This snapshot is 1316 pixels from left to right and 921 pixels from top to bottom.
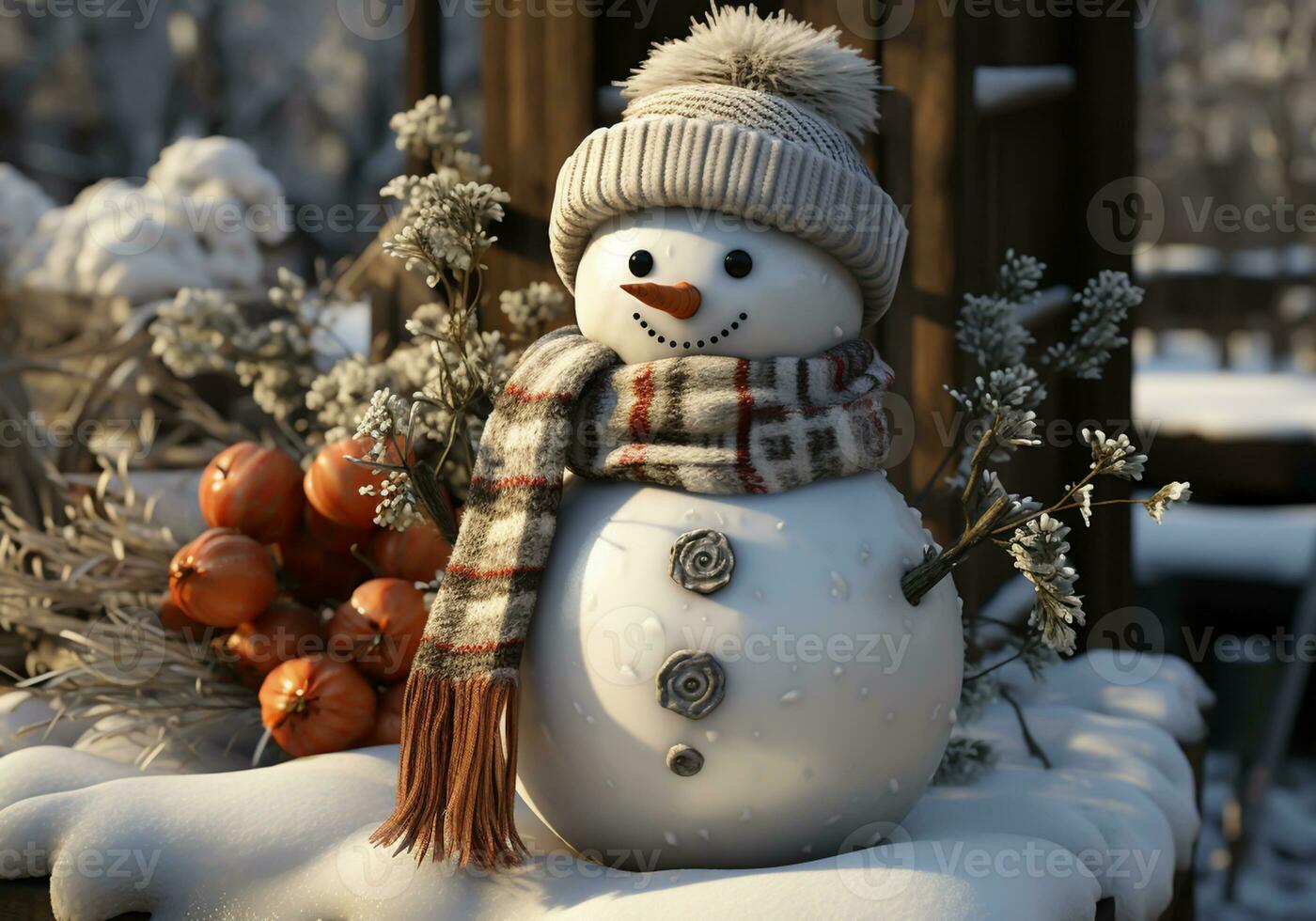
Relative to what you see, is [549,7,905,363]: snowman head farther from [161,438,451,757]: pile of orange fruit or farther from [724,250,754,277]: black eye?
[161,438,451,757]: pile of orange fruit

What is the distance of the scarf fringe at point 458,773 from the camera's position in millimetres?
1197

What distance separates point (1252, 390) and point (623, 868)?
19.7ft

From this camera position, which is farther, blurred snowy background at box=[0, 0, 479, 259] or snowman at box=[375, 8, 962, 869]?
blurred snowy background at box=[0, 0, 479, 259]

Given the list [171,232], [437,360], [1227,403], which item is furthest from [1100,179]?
[1227,403]

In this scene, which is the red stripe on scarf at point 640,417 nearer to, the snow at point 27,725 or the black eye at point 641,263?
the black eye at point 641,263

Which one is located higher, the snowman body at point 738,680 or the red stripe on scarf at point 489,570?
the red stripe on scarf at point 489,570

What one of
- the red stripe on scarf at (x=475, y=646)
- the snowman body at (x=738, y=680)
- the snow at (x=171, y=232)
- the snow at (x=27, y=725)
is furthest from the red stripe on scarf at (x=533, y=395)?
the snow at (x=171, y=232)

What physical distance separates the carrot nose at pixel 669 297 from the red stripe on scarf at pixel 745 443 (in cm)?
9

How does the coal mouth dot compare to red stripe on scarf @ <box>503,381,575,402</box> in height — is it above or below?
above

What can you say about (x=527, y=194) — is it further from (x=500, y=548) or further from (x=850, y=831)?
(x=850, y=831)

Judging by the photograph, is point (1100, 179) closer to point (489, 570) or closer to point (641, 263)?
point (641, 263)

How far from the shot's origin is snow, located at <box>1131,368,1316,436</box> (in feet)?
15.0

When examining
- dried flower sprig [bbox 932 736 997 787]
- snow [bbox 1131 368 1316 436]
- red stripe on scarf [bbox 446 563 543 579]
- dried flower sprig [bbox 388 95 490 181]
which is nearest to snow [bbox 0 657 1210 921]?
dried flower sprig [bbox 932 736 997 787]

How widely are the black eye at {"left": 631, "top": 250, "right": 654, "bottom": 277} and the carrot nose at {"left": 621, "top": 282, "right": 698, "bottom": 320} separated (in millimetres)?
28
